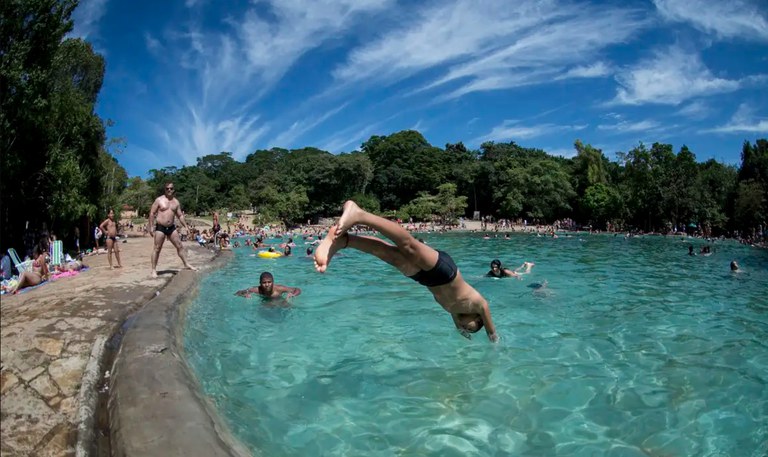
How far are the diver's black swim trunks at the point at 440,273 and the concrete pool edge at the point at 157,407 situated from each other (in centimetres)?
222

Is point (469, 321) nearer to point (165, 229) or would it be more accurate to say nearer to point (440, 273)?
point (440, 273)

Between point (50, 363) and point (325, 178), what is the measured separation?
5451 cm

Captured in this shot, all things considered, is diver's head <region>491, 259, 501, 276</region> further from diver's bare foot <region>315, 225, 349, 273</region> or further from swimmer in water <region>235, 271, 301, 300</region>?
diver's bare foot <region>315, 225, 349, 273</region>

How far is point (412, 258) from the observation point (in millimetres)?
4375

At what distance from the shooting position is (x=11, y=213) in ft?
41.0

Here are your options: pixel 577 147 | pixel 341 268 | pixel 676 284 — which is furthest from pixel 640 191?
pixel 341 268

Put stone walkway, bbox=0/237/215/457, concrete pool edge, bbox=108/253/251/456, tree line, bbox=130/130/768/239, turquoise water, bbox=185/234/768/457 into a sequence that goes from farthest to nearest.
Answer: tree line, bbox=130/130/768/239, turquoise water, bbox=185/234/768/457, concrete pool edge, bbox=108/253/251/456, stone walkway, bbox=0/237/215/457

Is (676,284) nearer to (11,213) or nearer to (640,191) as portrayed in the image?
(11,213)

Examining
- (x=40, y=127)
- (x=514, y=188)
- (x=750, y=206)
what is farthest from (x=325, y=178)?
(x=40, y=127)

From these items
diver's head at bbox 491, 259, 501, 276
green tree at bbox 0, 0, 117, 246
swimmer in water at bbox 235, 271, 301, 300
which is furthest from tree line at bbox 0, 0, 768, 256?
diver's head at bbox 491, 259, 501, 276

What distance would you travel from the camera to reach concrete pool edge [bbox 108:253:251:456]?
9.62ft

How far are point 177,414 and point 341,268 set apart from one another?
13.7m

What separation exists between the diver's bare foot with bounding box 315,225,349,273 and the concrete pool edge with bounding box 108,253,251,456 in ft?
4.57

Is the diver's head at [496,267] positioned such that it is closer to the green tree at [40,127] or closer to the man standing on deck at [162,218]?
the man standing on deck at [162,218]
